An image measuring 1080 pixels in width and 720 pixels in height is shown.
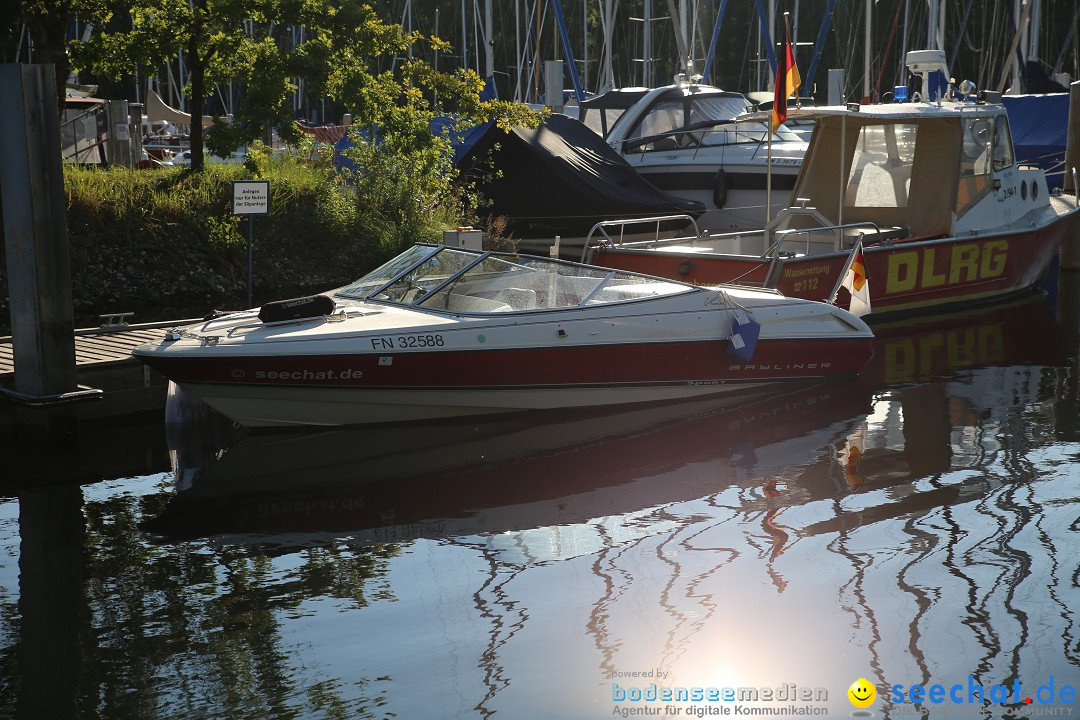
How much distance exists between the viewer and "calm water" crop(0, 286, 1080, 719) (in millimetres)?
5219

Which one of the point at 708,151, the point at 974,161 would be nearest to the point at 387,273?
the point at 974,161

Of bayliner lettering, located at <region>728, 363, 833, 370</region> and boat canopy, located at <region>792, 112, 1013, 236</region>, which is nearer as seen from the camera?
bayliner lettering, located at <region>728, 363, 833, 370</region>

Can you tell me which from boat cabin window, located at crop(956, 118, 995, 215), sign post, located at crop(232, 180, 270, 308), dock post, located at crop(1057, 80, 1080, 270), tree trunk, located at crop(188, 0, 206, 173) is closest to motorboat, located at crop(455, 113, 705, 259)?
tree trunk, located at crop(188, 0, 206, 173)

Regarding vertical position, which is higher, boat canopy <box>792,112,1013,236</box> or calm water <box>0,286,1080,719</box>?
boat canopy <box>792,112,1013,236</box>

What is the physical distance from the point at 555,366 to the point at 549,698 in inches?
185

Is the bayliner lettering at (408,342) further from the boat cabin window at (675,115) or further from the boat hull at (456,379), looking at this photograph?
the boat cabin window at (675,115)

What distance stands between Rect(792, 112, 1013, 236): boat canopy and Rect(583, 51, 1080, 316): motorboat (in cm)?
1

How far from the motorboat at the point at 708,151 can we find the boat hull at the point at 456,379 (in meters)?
8.12

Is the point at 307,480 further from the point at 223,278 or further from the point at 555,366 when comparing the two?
the point at 223,278

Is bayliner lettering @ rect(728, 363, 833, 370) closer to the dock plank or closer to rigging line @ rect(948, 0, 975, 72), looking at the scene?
the dock plank

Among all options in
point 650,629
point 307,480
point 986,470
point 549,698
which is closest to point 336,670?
point 549,698

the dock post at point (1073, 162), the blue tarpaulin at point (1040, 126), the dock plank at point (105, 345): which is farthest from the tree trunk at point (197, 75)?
the blue tarpaulin at point (1040, 126)

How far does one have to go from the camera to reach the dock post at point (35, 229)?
884 cm

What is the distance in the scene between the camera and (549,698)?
512 centimetres
